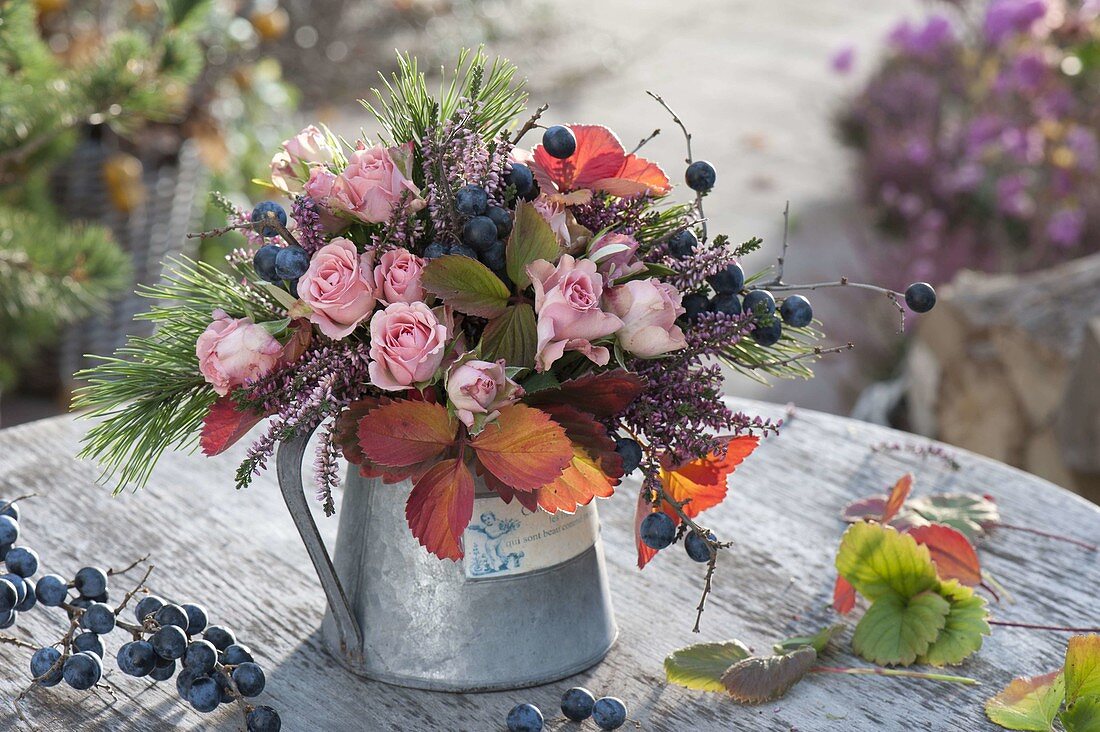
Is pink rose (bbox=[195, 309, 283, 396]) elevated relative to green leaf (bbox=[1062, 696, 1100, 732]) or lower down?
elevated

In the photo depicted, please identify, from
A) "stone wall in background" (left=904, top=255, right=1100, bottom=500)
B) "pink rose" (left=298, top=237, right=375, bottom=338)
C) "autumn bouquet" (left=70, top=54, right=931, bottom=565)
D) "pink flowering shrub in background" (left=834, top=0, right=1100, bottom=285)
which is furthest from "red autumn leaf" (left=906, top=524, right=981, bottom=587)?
"pink flowering shrub in background" (left=834, top=0, right=1100, bottom=285)

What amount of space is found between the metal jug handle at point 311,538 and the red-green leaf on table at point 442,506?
0.35 feet

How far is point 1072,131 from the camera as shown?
3656mm

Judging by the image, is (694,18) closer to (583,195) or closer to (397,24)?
(397,24)

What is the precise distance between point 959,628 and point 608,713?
1.14 ft

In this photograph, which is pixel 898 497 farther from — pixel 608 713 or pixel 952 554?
pixel 608 713

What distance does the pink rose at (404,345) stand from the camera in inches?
34.7

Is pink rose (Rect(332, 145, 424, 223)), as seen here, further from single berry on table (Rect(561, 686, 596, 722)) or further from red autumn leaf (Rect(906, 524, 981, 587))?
red autumn leaf (Rect(906, 524, 981, 587))

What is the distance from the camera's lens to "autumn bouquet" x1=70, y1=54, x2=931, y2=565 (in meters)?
0.91

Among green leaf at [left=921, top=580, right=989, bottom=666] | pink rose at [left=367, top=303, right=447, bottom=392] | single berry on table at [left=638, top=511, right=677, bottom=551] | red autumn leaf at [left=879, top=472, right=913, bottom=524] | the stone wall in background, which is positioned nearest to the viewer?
pink rose at [left=367, top=303, right=447, bottom=392]

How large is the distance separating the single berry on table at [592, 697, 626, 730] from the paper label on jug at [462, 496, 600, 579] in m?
0.12

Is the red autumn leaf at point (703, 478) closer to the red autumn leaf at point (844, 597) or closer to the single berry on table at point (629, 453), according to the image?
the single berry on table at point (629, 453)

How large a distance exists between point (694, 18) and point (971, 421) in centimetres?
589

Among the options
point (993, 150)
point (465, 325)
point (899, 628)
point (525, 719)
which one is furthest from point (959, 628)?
point (993, 150)
